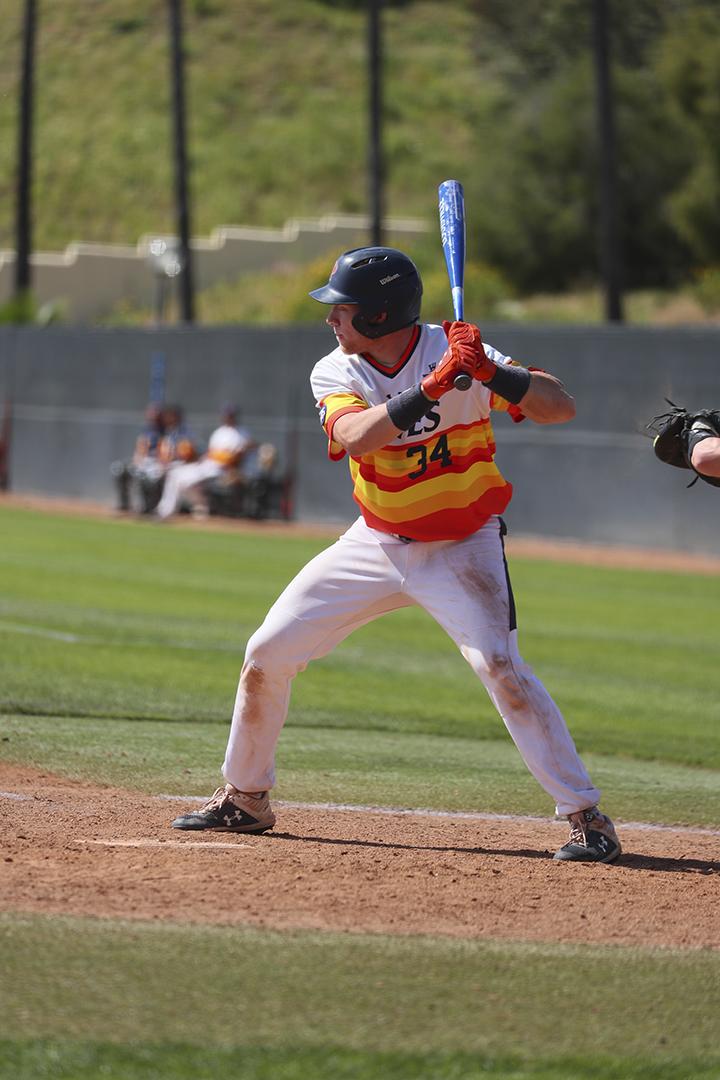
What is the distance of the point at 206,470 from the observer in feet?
87.2

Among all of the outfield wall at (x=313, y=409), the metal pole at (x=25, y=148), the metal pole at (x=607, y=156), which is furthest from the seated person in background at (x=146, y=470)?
the metal pole at (x=25, y=148)

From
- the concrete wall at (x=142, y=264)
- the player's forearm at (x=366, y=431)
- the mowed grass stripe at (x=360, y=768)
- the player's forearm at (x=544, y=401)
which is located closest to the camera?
the player's forearm at (x=366, y=431)

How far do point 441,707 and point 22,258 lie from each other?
36837 mm

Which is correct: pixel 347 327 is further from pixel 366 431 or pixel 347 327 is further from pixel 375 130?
pixel 375 130

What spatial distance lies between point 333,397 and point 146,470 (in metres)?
21.5

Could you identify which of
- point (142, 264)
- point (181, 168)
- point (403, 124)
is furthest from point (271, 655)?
point (403, 124)

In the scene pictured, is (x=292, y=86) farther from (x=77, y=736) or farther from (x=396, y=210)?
(x=77, y=736)

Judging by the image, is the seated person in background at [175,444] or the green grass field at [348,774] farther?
the seated person in background at [175,444]

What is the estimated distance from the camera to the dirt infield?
5102 mm

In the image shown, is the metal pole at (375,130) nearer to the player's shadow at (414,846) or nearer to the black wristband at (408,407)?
the player's shadow at (414,846)

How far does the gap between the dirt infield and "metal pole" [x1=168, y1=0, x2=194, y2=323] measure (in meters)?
34.4

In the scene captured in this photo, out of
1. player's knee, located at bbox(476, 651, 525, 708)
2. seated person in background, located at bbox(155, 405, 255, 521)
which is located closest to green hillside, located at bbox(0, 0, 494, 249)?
seated person in background, located at bbox(155, 405, 255, 521)

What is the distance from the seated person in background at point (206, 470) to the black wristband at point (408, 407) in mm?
20747

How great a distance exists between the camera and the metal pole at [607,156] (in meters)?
30.9
